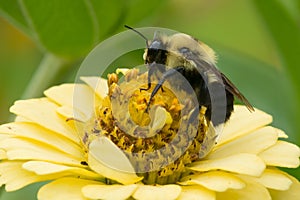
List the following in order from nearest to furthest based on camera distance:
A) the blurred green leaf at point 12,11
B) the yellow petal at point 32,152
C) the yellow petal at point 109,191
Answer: the yellow petal at point 109,191, the yellow petal at point 32,152, the blurred green leaf at point 12,11

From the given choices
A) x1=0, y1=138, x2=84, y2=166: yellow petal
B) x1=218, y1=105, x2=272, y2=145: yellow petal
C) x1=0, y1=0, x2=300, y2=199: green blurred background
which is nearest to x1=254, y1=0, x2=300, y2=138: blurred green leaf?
x1=0, y1=0, x2=300, y2=199: green blurred background

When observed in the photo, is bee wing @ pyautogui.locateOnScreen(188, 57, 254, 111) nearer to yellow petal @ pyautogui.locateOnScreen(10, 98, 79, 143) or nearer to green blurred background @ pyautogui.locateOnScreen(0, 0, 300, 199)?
yellow petal @ pyautogui.locateOnScreen(10, 98, 79, 143)

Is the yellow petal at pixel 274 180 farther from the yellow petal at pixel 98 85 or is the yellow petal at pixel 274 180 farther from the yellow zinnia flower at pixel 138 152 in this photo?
the yellow petal at pixel 98 85

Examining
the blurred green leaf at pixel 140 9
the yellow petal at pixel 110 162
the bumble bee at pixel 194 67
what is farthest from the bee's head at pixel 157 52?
the blurred green leaf at pixel 140 9

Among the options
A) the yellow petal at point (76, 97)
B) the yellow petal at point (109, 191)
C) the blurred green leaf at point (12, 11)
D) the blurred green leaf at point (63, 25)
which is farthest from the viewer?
the blurred green leaf at point (12, 11)

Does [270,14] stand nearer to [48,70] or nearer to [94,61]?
[94,61]

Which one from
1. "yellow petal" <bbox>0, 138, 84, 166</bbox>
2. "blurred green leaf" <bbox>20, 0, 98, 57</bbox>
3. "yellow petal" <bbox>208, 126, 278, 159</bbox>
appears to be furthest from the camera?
"blurred green leaf" <bbox>20, 0, 98, 57</bbox>

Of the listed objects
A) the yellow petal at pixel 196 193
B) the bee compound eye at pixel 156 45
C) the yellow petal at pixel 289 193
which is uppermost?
the bee compound eye at pixel 156 45

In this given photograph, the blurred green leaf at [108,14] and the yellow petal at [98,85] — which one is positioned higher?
the blurred green leaf at [108,14]
